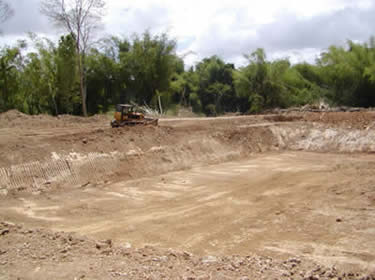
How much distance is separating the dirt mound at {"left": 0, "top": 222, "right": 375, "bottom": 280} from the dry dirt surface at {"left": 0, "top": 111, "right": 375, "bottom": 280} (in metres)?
0.02

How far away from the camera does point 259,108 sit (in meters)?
21.3

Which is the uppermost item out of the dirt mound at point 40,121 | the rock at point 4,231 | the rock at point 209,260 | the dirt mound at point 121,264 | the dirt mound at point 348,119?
the dirt mound at point 40,121

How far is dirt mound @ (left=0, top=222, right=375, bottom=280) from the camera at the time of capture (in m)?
3.95

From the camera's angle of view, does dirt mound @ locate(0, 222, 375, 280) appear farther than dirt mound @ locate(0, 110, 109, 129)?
No

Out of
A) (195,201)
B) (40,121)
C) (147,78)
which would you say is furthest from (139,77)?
(195,201)

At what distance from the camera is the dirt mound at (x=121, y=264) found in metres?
3.95

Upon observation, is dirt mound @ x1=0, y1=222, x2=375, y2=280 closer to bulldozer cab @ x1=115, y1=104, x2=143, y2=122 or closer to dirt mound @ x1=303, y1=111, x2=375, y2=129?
bulldozer cab @ x1=115, y1=104, x2=143, y2=122

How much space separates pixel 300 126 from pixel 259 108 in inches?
255

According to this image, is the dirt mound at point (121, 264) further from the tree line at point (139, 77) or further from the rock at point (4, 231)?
the tree line at point (139, 77)

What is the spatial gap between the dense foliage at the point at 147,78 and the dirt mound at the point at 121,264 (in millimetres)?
14689

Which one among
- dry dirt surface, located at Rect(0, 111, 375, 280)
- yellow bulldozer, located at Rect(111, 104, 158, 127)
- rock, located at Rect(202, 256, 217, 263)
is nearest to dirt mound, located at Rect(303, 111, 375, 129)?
dry dirt surface, located at Rect(0, 111, 375, 280)

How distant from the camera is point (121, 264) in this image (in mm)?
4320

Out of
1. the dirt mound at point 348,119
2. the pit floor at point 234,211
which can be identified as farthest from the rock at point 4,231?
the dirt mound at point 348,119

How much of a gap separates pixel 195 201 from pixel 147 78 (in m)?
16.9
